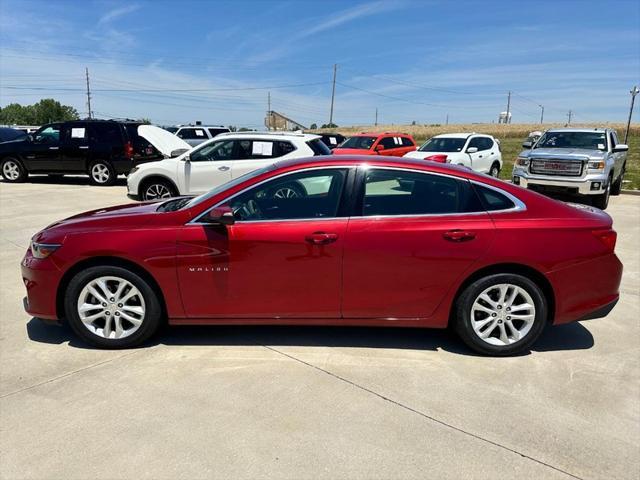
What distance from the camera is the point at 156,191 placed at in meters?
9.77

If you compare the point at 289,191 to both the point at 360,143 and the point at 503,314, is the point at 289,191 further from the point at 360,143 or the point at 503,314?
the point at 360,143

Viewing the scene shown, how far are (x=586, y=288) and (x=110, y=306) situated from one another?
141 inches

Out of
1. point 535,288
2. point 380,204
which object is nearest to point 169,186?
point 380,204

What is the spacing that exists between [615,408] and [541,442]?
0.73 meters

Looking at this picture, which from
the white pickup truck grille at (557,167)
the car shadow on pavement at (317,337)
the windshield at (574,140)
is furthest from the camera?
the windshield at (574,140)

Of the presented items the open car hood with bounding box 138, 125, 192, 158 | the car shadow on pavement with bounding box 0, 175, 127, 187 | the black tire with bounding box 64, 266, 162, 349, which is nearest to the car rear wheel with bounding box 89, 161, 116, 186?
the car shadow on pavement with bounding box 0, 175, 127, 187

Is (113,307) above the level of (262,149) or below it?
below

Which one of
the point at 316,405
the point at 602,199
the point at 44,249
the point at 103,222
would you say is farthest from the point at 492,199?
the point at 602,199

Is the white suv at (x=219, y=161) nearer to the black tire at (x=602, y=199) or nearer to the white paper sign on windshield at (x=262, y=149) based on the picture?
the white paper sign on windshield at (x=262, y=149)

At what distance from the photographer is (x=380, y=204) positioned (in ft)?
11.7

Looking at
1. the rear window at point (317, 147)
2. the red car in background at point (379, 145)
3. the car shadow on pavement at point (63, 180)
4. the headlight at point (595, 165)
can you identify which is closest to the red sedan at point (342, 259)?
the rear window at point (317, 147)

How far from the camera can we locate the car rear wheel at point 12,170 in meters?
14.4

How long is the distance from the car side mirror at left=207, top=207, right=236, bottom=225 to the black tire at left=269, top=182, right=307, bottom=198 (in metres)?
0.39

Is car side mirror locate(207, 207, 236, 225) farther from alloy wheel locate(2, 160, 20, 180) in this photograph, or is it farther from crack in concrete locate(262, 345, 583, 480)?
alloy wheel locate(2, 160, 20, 180)
